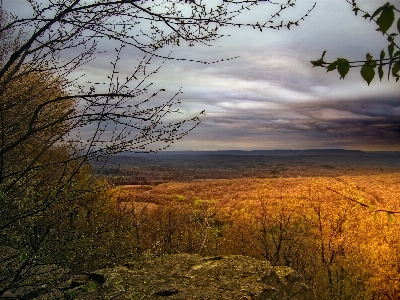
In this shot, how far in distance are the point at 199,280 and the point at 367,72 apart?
20.9ft

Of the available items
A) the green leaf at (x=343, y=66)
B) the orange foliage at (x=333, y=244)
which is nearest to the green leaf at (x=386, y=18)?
the green leaf at (x=343, y=66)

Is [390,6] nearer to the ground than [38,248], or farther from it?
farther from it

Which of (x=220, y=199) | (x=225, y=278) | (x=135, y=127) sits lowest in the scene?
(x=220, y=199)

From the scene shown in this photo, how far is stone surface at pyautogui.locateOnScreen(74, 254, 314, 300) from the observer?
22.5 ft

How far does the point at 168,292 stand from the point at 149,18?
518 centimetres

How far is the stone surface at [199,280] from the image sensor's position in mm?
6872

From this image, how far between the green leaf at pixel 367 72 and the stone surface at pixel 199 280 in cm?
544

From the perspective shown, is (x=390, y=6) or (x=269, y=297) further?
(x=269, y=297)

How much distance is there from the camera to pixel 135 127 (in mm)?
3805

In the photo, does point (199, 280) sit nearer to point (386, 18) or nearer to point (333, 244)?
point (386, 18)

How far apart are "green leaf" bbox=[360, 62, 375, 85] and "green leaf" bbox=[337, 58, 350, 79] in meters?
0.11

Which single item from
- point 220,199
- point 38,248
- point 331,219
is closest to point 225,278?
point 38,248

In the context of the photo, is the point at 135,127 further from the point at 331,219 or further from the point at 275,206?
the point at 275,206

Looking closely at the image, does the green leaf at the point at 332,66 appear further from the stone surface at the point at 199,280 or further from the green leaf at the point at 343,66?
the stone surface at the point at 199,280
